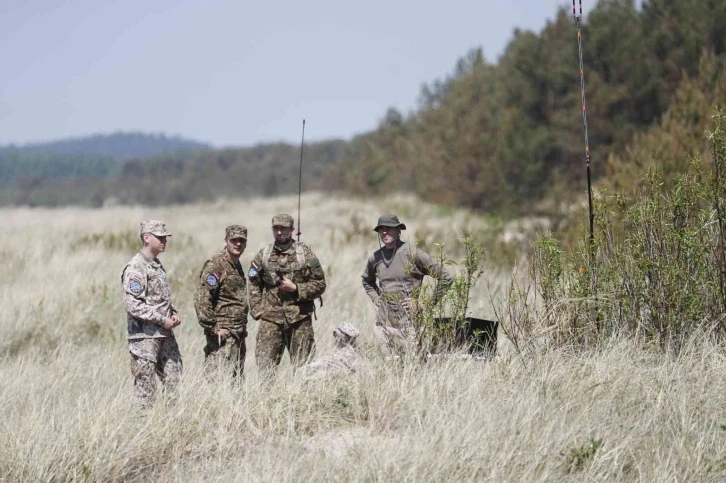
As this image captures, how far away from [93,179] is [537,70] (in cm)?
13137

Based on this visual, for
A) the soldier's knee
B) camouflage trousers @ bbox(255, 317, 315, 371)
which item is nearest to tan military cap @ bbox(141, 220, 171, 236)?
the soldier's knee

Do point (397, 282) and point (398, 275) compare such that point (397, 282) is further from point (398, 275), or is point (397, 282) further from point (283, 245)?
point (283, 245)

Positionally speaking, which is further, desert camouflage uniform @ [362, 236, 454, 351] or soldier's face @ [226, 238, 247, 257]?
desert camouflage uniform @ [362, 236, 454, 351]

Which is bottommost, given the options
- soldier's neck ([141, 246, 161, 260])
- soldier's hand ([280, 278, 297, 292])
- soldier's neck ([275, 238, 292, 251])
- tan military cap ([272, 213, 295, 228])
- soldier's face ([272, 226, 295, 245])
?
soldier's hand ([280, 278, 297, 292])

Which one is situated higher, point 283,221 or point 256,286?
point 283,221

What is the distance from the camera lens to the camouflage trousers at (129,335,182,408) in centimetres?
616

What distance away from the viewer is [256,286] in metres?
7.16

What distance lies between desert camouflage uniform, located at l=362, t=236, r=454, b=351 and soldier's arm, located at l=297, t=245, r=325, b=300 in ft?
1.75

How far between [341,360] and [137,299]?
5.05 feet

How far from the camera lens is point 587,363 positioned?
5926 mm

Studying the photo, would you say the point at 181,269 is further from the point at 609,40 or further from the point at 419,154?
the point at 419,154

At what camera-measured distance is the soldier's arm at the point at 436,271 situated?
6.81 meters

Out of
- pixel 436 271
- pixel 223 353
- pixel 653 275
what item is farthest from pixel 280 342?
pixel 653 275

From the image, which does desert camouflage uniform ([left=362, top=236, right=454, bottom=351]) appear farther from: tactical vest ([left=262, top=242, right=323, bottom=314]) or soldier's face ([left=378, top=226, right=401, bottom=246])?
tactical vest ([left=262, top=242, right=323, bottom=314])
